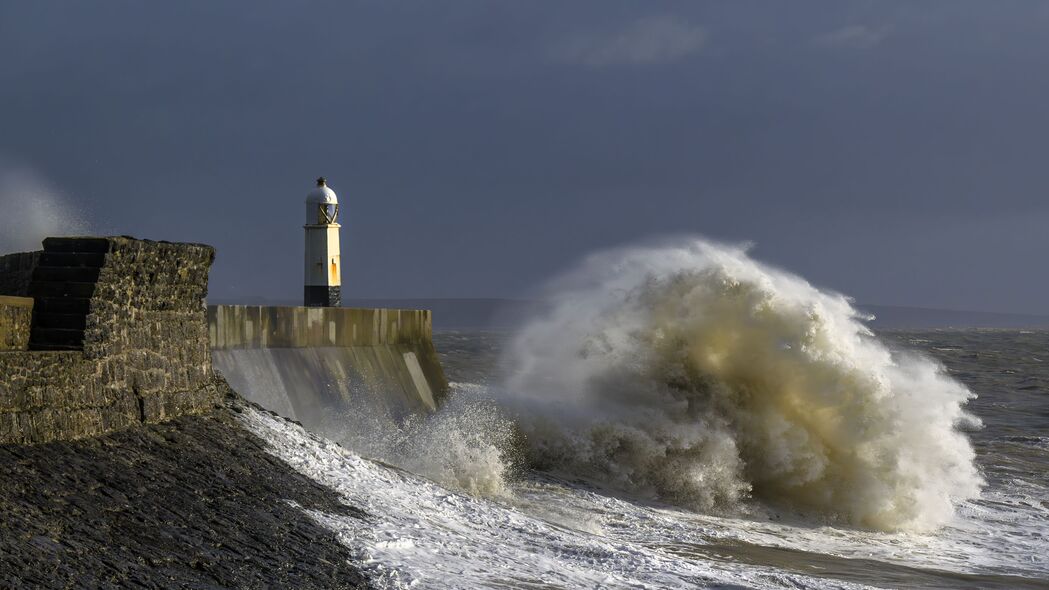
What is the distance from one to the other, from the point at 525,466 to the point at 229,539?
6.03 meters

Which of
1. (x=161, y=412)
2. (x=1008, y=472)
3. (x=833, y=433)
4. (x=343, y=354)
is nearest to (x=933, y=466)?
(x=833, y=433)

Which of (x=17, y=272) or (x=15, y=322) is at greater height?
(x=17, y=272)

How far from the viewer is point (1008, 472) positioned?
Answer: 51.0 ft

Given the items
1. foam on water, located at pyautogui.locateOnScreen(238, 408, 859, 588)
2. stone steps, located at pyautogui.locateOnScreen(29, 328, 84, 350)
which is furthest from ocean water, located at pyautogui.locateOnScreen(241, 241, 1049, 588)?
stone steps, located at pyautogui.locateOnScreen(29, 328, 84, 350)

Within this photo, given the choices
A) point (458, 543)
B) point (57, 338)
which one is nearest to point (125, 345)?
point (57, 338)

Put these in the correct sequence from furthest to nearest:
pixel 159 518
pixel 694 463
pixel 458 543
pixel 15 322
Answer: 1. pixel 694 463
2. pixel 458 543
3. pixel 15 322
4. pixel 159 518

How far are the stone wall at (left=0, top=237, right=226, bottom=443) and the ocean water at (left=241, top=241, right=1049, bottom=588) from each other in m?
0.70

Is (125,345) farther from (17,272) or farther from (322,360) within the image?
(322,360)

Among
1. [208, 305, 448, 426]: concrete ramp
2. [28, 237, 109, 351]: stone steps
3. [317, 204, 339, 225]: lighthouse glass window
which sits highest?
[317, 204, 339, 225]: lighthouse glass window

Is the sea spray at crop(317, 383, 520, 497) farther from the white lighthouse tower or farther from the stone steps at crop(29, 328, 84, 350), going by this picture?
the stone steps at crop(29, 328, 84, 350)

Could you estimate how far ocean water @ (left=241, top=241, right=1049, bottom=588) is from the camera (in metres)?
7.66

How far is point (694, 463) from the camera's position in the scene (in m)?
12.2

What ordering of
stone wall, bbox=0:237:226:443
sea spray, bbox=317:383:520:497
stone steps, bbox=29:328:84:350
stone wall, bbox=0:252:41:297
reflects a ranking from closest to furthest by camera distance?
stone wall, bbox=0:237:226:443
stone steps, bbox=29:328:84:350
stone wall, bbox=0:252:41:297
sea spray, bbox=317:383:520:497

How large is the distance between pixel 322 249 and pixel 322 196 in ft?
1.92
